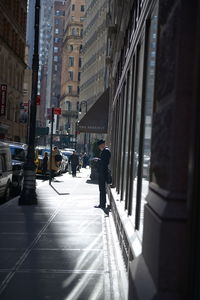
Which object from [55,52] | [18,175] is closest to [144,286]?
[18,175]

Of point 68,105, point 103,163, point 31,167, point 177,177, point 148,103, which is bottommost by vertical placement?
point 31,167

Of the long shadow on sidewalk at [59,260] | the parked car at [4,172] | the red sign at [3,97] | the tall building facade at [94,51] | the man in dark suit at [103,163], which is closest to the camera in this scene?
the long shadow on sidewalk at [59,260]

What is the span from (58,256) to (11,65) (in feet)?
137

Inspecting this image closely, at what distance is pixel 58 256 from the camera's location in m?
7.47

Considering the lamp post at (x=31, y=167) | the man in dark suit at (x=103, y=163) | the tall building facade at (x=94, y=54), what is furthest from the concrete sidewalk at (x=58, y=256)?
the tall building facade at (x=94, y=54)

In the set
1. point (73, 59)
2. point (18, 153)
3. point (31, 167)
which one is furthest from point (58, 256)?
point (73, 59)

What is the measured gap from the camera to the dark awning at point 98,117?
22.0 m

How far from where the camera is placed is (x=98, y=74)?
78.4m

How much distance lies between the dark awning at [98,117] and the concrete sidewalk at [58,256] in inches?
372

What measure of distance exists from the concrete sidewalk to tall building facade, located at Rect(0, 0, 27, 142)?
29.7 m

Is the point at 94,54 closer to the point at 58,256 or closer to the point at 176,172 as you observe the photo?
the point at 58,256

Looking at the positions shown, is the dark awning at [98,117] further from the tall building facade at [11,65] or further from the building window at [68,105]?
the building window at [68,105]

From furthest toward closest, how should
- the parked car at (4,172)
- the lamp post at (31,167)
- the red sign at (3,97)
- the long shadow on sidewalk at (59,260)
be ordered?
the red sign at (3,97) < the parked car at (4,172) < the lamp post at (31,167) < the long shadow on sidewalk at (59,260)

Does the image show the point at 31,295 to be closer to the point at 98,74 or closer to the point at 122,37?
the point at 122,37
